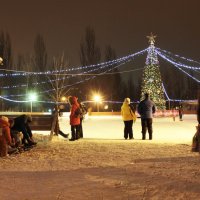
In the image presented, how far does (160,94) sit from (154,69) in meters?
2.51

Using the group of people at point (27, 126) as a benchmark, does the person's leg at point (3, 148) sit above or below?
below

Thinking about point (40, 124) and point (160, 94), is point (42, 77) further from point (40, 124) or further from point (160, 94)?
point (40, 124)

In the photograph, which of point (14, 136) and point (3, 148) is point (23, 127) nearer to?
point (14, 136)

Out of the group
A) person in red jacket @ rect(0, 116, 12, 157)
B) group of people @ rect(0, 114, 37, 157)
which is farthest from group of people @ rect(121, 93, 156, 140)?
person in red jacket @ rect(0, 116, 12, 157)

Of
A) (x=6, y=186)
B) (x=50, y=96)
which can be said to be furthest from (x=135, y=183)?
(x=50, y=96)

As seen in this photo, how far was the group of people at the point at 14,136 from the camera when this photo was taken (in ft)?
37.6

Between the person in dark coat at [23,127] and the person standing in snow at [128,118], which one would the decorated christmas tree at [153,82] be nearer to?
the person standing in snow at [128,118]

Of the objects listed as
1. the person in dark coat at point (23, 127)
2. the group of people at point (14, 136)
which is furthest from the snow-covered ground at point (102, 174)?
the person in dark coat at point (23, 127)

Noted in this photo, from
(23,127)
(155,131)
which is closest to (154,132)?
(155,131)

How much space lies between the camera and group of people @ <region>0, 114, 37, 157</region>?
1148cm

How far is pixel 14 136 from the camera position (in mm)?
12602

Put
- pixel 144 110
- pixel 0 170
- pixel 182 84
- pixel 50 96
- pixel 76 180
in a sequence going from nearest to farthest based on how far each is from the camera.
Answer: pixel 76 180 → pixel 0 170 → pixel 144 110 → pixel 50 96 → pixel 182 84

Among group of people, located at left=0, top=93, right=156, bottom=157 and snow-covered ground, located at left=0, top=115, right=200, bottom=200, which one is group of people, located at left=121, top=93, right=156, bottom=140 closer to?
group of people, located at left=0, top=93, right=156, bottom=157

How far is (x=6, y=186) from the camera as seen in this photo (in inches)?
290
